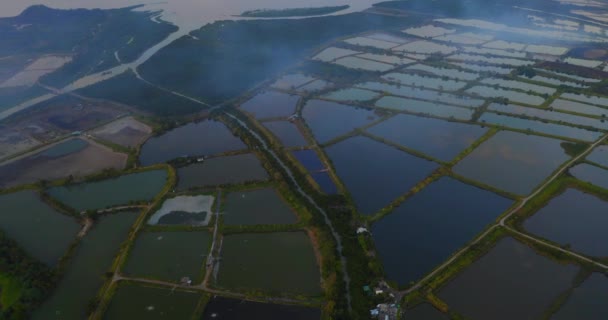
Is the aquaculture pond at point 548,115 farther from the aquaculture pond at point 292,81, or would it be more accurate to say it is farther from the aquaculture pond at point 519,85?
the aquaculture pond at point 292,81

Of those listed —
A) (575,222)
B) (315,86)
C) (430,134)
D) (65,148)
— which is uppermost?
(65,148)

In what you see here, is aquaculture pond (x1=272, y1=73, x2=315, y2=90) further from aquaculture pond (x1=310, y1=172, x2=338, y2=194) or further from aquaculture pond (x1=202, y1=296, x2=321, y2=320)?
aquaculture pond (x1=202, y1=296, x2=321, y2=320)

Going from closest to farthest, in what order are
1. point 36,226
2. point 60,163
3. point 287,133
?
point 36,226, point 60,163, point 287,133

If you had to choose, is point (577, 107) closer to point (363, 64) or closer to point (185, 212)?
point (363, 64)

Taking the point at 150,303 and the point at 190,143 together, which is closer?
the point at 150,303

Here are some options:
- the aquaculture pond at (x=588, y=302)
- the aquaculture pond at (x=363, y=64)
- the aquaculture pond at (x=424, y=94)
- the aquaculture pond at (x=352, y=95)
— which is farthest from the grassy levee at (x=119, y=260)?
the aquaculture pond at (x=363, y=64)

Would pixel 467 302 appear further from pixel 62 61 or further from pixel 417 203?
pixel 62 61

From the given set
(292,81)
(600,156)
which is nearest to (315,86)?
(292,81)

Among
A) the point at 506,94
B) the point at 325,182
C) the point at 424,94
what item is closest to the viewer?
the point at 325,182

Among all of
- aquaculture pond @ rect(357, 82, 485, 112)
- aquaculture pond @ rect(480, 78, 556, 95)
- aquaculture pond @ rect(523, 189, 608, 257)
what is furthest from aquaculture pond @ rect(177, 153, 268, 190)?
aquaculture pond @ rect(480, 78, 556, 95)
